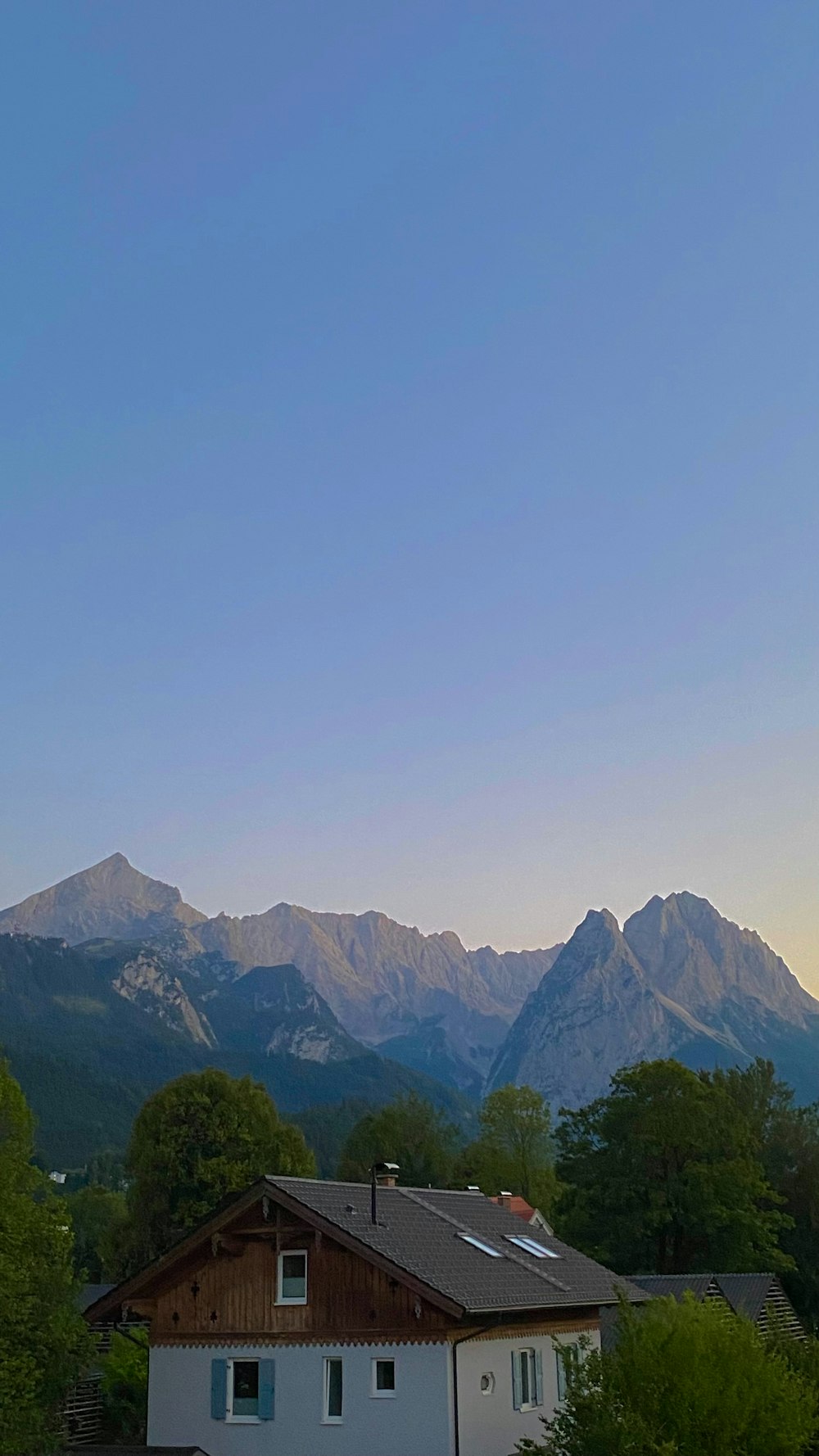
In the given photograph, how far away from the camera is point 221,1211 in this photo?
32.2 m

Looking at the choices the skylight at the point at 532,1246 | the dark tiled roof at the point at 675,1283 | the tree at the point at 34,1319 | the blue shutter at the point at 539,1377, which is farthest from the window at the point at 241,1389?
the dark tiled roof at the point at 675,1283

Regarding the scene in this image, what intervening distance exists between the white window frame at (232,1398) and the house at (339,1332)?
4cm

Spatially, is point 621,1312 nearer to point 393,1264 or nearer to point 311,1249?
point 393,1264

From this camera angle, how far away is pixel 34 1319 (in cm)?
3172

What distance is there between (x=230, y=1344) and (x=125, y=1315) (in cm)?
397

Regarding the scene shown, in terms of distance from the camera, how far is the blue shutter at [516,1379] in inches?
1230

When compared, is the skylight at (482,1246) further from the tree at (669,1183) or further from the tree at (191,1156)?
the tree at (669,1183)

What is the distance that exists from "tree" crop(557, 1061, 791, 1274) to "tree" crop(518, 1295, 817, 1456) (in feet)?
151

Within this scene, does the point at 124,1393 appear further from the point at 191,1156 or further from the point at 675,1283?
the point at 191,1156

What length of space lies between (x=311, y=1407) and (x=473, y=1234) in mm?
7795

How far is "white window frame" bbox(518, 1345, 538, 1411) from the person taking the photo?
104ft

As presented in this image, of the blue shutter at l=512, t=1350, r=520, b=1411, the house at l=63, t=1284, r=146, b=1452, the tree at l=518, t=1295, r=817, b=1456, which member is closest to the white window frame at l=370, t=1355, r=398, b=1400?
the blue shutter at l=512, t=1350, r=520, b=1411

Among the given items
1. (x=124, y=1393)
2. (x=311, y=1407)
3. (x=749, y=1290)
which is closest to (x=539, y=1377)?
(x=311, y=1407)

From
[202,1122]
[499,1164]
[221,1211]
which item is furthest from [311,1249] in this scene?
[499,1164]
